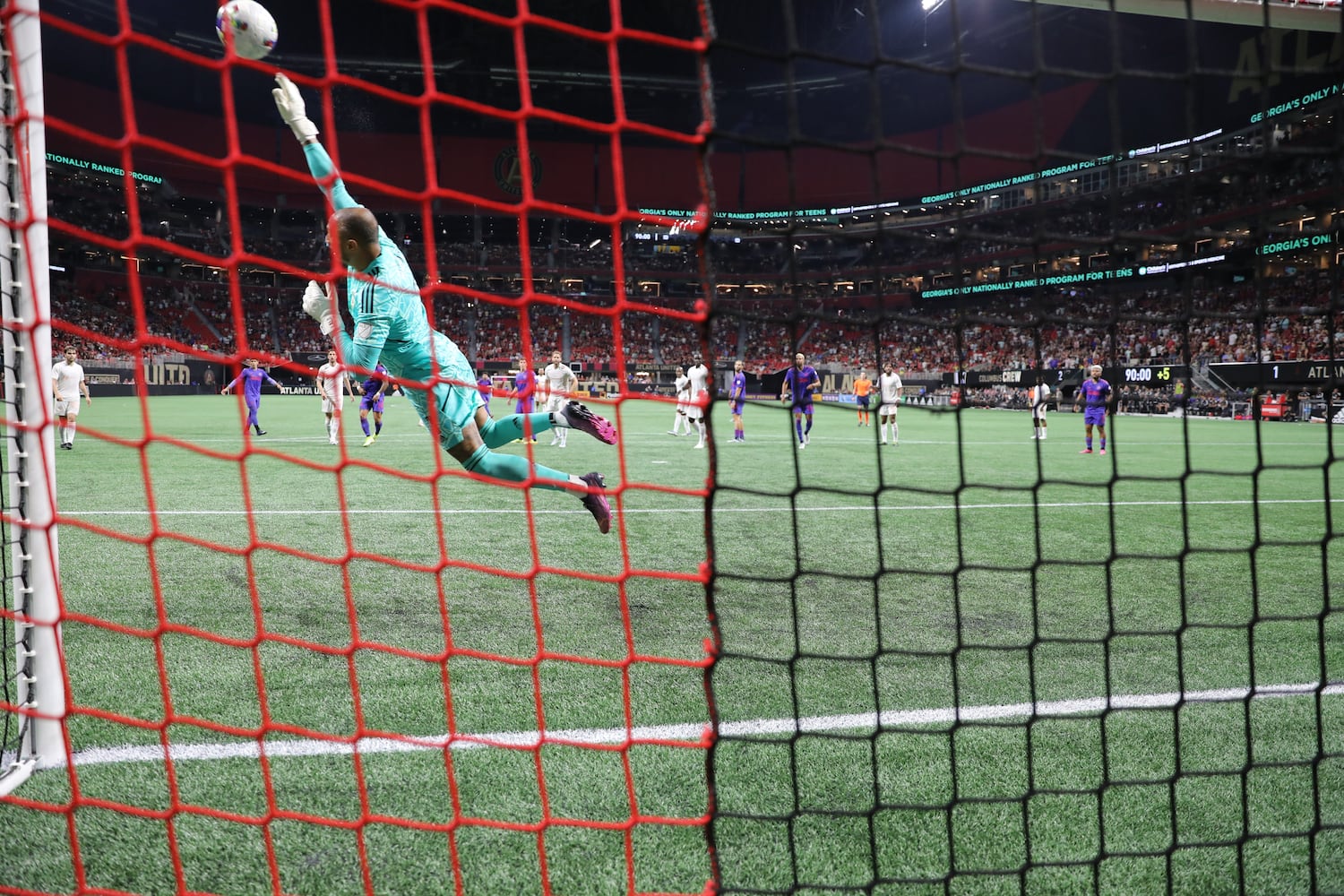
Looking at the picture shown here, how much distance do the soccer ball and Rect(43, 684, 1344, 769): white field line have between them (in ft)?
8.73

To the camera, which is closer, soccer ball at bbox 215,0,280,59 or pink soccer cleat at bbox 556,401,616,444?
soccer ball at bbox 215,0,280,59

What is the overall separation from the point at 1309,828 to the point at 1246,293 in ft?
120

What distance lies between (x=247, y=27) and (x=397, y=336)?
4.66ft

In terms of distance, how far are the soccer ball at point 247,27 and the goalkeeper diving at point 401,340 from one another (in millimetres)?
219

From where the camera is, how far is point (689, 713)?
280 centimetres

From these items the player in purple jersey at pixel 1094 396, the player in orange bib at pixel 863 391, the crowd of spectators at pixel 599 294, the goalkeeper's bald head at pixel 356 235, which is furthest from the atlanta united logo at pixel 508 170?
the goalkeeper's bald head at pixel 356 235

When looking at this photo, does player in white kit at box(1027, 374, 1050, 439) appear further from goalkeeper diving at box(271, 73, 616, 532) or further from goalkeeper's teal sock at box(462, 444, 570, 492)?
goalkeeper's teal sock at box(462, 444, 570, 492)

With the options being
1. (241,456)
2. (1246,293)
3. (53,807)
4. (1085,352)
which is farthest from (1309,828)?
(1246,293)

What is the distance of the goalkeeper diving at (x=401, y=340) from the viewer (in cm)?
342

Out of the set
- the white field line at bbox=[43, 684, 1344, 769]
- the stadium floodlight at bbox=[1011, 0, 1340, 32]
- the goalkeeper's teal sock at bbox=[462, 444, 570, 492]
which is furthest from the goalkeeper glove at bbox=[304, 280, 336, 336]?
the stadium floodlight at bbox=[1011, 0, 1340, 32]

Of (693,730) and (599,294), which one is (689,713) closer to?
(693,730)

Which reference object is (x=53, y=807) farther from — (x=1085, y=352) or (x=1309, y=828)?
(x=1085, y=352)

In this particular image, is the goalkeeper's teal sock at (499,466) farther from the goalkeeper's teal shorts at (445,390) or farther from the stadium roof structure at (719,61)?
the stadium roof structure at (719,61)

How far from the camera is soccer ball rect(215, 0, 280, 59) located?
3.35 metres
